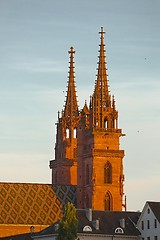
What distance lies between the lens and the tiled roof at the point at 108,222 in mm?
173750

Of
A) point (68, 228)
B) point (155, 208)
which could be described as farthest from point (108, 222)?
point (68, 228)

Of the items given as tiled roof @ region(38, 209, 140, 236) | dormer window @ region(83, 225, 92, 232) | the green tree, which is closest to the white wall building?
tiled roof @ region(38, 209, 140, 236)

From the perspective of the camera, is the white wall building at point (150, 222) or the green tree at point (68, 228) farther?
the white wall building at point (150, 222)

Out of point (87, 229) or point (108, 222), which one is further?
point (108, 222)

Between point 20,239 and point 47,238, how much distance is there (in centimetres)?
1770

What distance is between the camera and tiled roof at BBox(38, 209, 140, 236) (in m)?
174

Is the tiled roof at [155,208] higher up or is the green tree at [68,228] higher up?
the tiled roof at [155,208]

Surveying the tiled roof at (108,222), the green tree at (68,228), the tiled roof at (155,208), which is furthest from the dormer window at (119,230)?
the green tree at (68,228)

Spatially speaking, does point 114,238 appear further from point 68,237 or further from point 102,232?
point 68,237

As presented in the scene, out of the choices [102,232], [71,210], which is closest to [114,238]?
[102,232]

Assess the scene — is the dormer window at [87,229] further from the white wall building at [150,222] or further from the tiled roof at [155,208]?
the tiled roof at [155,208]

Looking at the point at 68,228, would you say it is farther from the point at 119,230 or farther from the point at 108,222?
the point at 108,222

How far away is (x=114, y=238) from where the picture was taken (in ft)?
571

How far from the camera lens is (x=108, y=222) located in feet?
584
